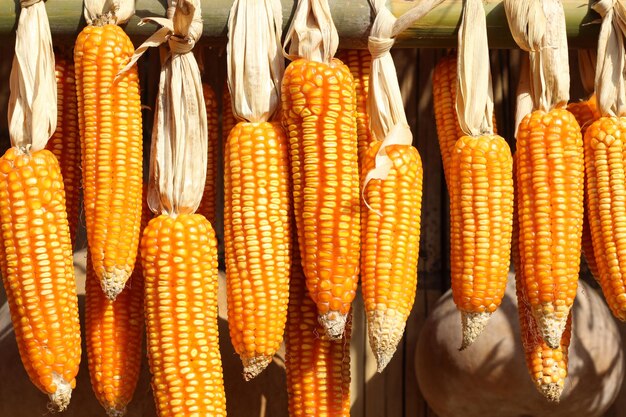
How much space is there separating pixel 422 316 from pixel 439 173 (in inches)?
23.9

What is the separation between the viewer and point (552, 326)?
2.67m

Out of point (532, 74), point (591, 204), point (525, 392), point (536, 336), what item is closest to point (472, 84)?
point (532, 74)

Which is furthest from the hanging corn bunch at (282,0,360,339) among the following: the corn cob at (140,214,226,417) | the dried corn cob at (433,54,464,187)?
the dried corn cob at (433,54,464,187)

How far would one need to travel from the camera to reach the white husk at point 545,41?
9.25 ft

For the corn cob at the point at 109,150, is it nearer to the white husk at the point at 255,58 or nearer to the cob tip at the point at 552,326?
the white husk at the point at 255,58

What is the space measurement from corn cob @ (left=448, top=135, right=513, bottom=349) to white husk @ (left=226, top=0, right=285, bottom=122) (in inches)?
25.4

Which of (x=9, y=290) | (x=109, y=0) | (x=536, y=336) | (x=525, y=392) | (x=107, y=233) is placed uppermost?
(x=109, y=0)

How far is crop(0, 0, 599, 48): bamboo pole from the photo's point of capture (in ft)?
9.05

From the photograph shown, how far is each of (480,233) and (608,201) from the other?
1.49 feet

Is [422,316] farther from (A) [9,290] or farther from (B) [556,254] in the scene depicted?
(A) [9,290]

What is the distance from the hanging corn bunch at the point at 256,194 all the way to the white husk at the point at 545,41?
778 mm

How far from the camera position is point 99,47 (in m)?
2.66

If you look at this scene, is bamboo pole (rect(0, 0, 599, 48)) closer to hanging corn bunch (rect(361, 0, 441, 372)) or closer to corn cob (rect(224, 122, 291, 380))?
hanging corn bunch (rect(361, 0, 441, 372))

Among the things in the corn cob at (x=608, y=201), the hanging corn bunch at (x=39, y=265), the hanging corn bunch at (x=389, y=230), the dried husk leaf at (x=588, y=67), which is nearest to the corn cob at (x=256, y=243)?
the hanging corn bunch at (x=389, y=230)
